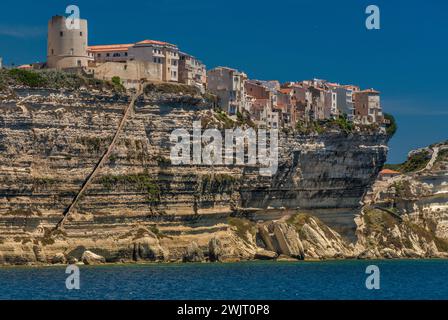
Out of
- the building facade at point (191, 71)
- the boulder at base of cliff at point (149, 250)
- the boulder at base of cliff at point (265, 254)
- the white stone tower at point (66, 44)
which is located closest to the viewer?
the boulder at base of cliff at point (149, 250)

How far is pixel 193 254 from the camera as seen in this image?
6106 centimetres

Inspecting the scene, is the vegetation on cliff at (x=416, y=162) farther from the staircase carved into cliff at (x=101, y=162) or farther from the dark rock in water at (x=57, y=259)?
the dark rock in water at (x=57, y=259)

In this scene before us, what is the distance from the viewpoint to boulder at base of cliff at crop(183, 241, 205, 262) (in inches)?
2388

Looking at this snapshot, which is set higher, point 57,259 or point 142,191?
point 142,191

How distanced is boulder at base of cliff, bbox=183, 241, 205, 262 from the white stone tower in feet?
44.6

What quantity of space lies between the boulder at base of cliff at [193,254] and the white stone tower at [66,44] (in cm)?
1360

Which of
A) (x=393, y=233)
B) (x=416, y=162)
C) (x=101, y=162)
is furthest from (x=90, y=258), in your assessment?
(x=416, y=162)

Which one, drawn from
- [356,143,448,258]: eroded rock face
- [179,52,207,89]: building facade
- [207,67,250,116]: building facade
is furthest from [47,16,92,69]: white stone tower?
[356,143,448,258]: eroded rock face

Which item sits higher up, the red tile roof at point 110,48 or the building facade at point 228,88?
the red tile roof at point 110,48

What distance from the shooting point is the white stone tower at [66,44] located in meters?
62.9

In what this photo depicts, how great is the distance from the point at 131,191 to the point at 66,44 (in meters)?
11.1

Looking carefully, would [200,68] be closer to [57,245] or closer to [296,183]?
[296,183]

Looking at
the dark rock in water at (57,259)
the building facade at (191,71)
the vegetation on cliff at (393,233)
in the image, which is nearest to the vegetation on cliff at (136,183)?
the dark rock in water at (57,259)

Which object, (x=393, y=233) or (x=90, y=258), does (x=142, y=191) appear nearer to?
(x=90, y=258)
